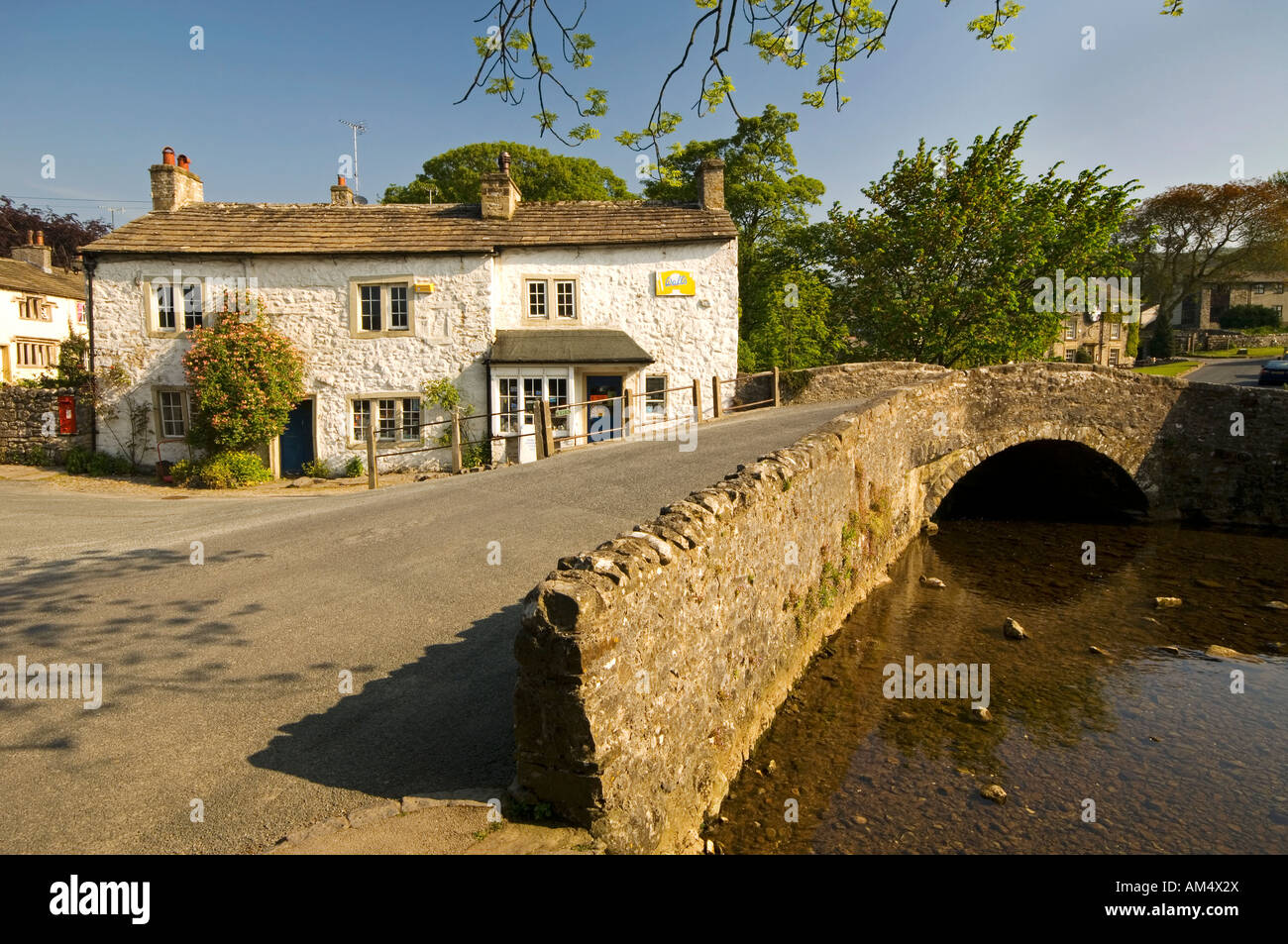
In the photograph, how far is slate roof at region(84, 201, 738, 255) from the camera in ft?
69.7

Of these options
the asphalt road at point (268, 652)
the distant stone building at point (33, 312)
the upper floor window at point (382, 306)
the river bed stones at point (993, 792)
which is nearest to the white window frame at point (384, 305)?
the upper floor window at point (382, 306)

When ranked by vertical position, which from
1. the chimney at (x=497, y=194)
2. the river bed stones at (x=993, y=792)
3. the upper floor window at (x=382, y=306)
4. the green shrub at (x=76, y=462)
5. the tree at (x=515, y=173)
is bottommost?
the river bed stones at (x=993, y=792)

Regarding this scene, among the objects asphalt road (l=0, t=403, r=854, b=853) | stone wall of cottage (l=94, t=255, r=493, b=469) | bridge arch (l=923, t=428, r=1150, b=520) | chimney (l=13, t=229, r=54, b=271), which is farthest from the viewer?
chimney (l=13, t=229, r=54, b=271)

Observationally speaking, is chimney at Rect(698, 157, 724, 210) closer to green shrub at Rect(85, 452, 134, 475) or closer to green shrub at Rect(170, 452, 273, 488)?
green shrub at Rect(170, 452, 273, 488)

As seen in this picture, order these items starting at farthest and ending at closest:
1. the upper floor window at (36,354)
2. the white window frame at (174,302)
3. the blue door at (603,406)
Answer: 1. the upper floor window at (36,354)
2. the blue door at (603,406)
3. the white window frame at (174,302)

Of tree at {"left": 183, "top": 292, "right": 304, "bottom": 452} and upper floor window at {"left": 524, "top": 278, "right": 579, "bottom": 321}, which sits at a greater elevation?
upper floor window at {"left": 524, "top": 278, "right": 579, "bottom": 321}

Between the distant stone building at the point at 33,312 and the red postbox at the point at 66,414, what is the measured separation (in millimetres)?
14176

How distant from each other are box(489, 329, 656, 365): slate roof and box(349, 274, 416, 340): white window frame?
261 cm

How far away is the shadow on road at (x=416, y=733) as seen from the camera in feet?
14.7

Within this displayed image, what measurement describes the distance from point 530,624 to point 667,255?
65.3 ft

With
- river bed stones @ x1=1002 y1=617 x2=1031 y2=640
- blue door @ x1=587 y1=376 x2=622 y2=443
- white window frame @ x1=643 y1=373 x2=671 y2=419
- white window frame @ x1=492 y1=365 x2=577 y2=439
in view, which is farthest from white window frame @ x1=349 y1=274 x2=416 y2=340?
river bed stones @ x1=1002 y1=617 x2=1031 y2=640

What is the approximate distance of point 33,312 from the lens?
1390 inches

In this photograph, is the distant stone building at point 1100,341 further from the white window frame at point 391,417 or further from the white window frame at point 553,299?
the white window frame at point 391,417

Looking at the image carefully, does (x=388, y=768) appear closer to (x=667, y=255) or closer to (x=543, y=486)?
(x=543, y=486)
